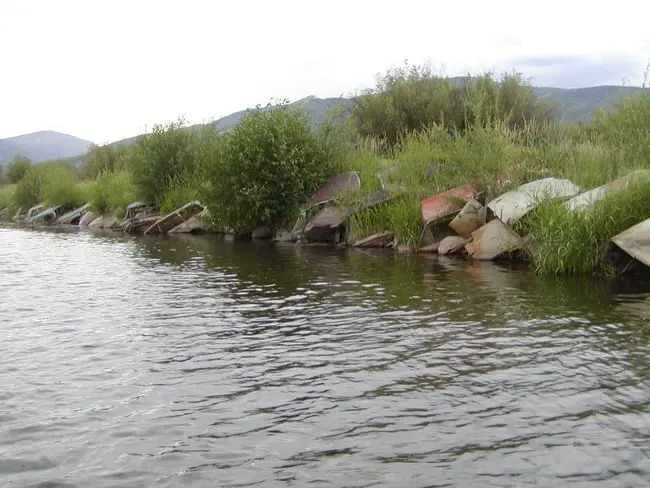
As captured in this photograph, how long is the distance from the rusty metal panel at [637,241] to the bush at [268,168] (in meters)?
13.0

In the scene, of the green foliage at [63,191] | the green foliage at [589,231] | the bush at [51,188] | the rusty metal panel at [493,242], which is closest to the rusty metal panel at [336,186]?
the rusty metal panel at [493,242]

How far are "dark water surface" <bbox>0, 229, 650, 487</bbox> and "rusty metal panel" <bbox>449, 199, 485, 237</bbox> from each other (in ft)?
15.6

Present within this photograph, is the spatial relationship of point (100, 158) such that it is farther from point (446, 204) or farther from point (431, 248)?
point (446, 204)

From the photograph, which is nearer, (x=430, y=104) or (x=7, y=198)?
(x=430, y=104)

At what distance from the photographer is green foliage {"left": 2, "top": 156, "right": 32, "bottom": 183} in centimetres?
6606

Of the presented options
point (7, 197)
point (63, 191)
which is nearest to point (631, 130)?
point (63, 191)

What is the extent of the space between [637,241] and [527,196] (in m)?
4.05

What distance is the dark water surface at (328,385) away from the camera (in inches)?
183

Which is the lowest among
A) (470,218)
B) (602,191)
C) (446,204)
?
(470,218)

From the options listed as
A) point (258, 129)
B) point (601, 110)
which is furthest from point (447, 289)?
point (258, 129)

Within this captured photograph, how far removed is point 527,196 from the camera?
15672mm

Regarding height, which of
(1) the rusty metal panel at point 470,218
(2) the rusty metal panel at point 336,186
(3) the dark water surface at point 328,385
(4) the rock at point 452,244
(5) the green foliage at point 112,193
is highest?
(5) the green foliage at point 112,193

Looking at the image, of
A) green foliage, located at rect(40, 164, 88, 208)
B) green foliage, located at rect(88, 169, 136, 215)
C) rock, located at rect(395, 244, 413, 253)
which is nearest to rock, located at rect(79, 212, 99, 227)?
green foliage, located at rect(88, 169, 136, 215)

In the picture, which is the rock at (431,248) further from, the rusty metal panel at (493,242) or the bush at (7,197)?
the bush at (7,197)
